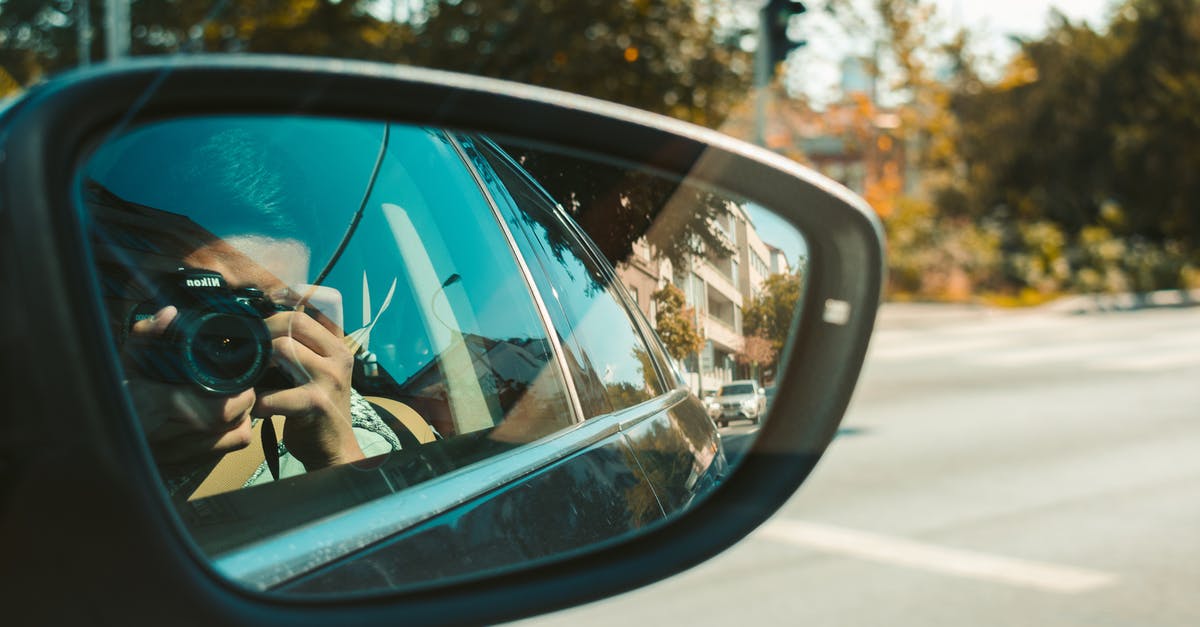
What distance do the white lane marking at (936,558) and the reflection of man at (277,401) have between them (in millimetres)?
5018

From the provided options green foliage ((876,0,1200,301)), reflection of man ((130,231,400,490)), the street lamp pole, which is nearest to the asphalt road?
reflection of man ((130,231,400,490))

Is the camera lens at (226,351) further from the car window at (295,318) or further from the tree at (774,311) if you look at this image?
the tree at (774,311)

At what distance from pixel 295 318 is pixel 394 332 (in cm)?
15

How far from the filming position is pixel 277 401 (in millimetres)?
1063

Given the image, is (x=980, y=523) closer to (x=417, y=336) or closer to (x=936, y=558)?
(x=936, y=558)

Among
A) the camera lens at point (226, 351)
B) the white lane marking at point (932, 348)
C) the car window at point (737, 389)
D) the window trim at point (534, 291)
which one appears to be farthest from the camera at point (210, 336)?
the white lane marking at point (932, 348)

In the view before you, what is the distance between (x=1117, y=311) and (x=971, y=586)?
22446 millimetres

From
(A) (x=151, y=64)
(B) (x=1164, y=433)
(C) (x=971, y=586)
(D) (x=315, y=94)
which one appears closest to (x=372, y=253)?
(D) (x=315, y=94)

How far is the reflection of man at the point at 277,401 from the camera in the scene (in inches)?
37.8

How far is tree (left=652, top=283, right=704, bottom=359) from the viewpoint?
4.35 feet

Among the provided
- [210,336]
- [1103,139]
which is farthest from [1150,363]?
[1103,139]

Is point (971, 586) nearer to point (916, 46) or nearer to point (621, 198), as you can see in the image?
point (621, 198)

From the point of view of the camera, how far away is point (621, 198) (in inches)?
53.0

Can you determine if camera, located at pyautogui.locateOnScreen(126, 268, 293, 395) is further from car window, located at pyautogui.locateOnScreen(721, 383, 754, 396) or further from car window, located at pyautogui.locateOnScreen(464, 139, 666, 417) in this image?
car window, located at pyautogui.locateOnScreen(721, 383, 754, 396)
